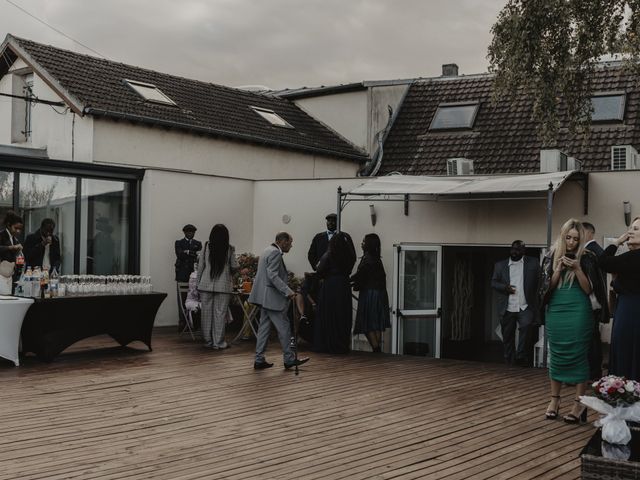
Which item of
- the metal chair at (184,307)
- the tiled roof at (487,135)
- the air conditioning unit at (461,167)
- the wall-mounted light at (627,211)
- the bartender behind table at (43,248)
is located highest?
A: the tiled roof at (487,135)

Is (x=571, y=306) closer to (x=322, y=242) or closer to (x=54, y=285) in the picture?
(x=54, y=285)

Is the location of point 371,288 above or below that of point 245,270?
below

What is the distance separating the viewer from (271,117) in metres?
20.5

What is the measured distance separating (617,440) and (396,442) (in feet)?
6.19

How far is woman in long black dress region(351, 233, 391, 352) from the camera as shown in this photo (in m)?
11.4

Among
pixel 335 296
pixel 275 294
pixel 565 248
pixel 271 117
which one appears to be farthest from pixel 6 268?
pixel 271 117

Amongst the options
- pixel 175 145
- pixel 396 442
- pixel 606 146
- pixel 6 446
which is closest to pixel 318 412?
pixel 396 442

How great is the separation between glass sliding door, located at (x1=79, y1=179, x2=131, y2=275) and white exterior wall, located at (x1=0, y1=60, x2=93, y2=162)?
6.01 feet

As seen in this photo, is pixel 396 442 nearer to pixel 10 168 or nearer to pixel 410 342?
pixel 410 342

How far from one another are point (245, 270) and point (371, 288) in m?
2.35

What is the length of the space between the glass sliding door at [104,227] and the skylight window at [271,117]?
→ 23.1 feet

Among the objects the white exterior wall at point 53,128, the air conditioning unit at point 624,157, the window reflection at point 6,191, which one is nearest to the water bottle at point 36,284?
the window reflection at point 6,191

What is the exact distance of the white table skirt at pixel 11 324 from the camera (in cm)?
909

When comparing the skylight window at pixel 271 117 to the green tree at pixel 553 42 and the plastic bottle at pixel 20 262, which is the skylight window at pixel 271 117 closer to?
the green tree at pixel 553 42
